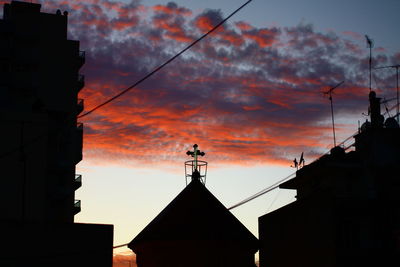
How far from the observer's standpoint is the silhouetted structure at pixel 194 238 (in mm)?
32844

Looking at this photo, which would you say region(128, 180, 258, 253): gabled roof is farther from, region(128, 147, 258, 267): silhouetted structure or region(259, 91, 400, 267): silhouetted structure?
region(259, 91, 400, 267): silhouetted structure

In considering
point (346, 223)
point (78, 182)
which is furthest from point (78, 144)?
point (346, 223)

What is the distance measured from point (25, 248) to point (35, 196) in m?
16.0

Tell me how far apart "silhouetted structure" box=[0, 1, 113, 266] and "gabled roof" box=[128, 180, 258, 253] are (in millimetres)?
16222

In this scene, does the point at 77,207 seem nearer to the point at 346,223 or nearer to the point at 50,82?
the point at 50,82

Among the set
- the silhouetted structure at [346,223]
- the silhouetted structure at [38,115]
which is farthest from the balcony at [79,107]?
the silhouetted structure at [346,223]

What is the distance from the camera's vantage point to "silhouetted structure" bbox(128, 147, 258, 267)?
108 feet

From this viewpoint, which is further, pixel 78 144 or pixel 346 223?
pixel 78 144

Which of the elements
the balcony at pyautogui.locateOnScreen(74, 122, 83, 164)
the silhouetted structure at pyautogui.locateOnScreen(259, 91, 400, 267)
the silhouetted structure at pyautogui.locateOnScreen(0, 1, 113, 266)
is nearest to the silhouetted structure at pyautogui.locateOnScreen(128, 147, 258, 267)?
the silhouetted structure at pyautogui.locateOnScreen(259, 91, 400, 267)

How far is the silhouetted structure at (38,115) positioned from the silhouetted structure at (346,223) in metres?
17.6

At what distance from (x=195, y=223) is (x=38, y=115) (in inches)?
887

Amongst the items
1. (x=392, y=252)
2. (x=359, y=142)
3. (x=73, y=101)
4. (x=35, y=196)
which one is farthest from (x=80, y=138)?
(x=392, y=252)

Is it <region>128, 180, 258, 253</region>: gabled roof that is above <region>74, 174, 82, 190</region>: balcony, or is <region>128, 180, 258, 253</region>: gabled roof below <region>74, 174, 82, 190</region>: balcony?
below

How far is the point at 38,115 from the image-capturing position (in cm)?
5184
